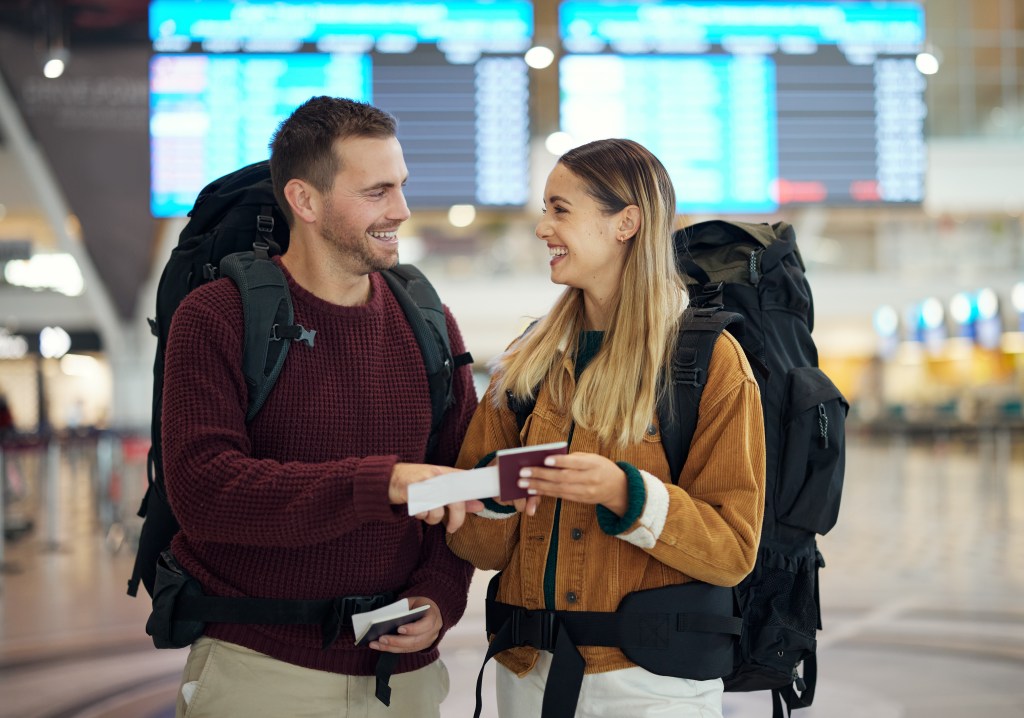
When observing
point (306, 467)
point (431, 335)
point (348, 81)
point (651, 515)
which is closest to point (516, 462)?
point (651, 515)

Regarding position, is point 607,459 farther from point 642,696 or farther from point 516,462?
point 642,696

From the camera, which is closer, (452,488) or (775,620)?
(452,488)

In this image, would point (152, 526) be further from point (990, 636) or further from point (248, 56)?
point (990, 636)

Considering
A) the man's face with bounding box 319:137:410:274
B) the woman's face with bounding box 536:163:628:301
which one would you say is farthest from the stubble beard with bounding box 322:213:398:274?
the woman's face with bounding box 536:163:628:301

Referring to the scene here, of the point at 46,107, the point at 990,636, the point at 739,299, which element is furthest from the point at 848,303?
the point at 739,299

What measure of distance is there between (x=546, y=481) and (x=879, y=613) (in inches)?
201

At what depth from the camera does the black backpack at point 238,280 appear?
→ 1.99m

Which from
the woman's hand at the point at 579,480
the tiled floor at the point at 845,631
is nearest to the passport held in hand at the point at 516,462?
the woman's hand at the point at 579,480

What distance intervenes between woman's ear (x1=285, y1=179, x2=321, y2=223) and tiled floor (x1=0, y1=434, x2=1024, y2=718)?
2.91m

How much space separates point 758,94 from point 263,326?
566 cm

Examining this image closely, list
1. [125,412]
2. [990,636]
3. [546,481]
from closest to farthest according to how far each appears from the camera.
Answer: [546,481] → [990,636] → [125,412]

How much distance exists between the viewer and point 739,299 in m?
2.19

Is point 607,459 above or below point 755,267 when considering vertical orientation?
below

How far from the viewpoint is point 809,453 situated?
2.14m
